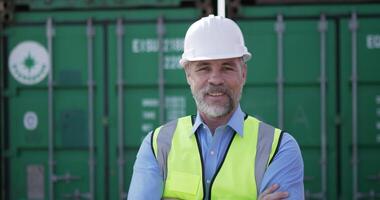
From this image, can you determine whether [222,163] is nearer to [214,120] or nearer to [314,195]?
[214,120]

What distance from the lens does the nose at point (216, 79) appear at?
94.9 inches

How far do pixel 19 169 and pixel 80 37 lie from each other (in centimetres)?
138

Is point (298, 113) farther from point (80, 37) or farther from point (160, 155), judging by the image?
point (160, 155)

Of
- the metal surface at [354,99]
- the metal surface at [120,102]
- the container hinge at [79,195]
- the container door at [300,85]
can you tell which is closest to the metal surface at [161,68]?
the metal surface at [120,102]

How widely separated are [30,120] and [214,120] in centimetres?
431

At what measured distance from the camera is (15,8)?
21.3ft

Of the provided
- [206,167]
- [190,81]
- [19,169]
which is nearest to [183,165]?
[206,167]

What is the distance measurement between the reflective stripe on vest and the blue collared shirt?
20mm

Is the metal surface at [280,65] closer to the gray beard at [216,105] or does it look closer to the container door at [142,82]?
the container door at [142,82]

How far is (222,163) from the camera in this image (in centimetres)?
240

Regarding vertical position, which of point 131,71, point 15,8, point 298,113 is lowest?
point 298,113

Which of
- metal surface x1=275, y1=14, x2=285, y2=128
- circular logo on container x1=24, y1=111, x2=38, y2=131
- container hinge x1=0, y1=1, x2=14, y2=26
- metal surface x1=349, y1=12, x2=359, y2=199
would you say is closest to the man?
metal surface x1=275, y1=14, x2=285, y2=128

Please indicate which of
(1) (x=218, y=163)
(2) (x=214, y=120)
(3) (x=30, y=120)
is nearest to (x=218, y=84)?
(2) (x=214, y=120)

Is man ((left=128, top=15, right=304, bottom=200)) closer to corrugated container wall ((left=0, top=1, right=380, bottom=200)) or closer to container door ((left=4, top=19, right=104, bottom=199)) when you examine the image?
corrugated container wall ((left=0, top=1, right=380, bottom=200))
